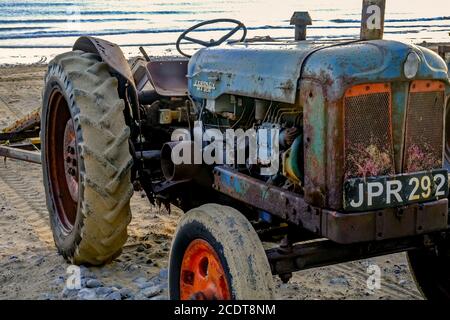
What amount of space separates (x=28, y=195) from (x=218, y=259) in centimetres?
382

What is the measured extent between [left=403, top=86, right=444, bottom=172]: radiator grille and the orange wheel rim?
2.95 ft

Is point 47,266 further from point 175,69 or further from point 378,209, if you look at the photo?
point 378,209

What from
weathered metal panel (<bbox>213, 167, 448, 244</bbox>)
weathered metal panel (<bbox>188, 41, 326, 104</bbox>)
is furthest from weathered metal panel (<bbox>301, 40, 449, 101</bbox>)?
weathered metal panel (<bbox>213, 167, 448, 244</bbox>)

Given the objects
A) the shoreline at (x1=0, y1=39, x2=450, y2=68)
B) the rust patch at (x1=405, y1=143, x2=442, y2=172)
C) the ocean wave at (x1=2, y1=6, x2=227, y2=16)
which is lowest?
the shoreline at (x1=0, y1=39, x2=450, y2=68)

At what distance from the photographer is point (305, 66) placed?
2857mm

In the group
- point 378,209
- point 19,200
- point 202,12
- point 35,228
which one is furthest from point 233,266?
point 202,12

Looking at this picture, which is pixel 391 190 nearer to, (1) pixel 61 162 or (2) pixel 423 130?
(2) pixel 423 130

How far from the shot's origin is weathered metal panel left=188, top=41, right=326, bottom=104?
2.95 meters

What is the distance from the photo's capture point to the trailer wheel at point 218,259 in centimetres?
273

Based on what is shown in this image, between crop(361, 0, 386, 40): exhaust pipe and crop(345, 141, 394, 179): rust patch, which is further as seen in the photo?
crop(361, 0, 386, 40): exhaust pipe

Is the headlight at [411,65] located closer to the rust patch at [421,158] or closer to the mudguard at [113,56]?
→ the rust patch at [421,158]

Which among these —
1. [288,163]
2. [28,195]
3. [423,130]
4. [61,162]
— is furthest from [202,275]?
[28,195]

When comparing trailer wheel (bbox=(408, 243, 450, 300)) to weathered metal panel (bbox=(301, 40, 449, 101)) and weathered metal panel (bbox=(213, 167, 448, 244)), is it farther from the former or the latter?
weathered metal panel (bbox=(301, 40, 449, 101))

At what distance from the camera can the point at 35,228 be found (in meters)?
5.27
